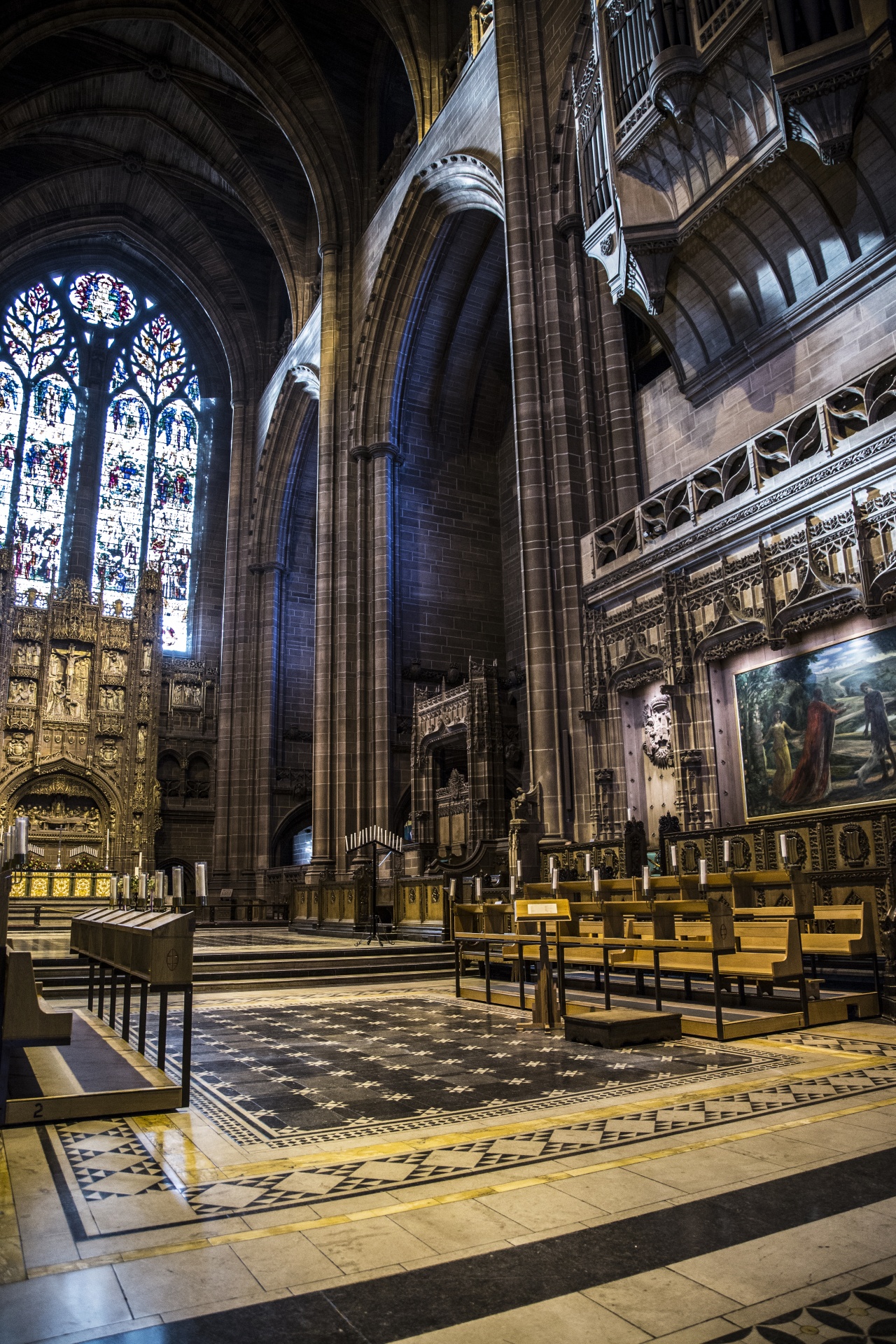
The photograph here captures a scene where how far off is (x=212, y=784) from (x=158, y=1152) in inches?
935

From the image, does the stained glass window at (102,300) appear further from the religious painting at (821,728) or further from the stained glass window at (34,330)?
the religious painting at (821,728)

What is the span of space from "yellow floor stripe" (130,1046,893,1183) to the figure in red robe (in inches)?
234

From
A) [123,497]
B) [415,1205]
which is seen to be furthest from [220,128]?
[415,1205]

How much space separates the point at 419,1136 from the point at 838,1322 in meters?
1.82

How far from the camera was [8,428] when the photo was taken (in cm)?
2694

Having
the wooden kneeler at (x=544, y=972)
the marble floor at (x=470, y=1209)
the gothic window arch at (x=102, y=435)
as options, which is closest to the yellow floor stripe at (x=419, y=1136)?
the marble floor at (x=470, y=1209)

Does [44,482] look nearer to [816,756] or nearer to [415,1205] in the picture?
[816,756]

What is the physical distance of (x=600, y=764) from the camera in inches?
523

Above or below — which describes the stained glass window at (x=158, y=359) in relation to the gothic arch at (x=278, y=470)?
above

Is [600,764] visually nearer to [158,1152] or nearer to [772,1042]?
[772,1042]

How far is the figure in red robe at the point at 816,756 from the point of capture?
33.3 feet

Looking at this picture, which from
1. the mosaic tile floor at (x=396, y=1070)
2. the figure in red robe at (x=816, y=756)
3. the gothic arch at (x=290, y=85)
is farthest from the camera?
the gothic arch at (x=290, y=85)

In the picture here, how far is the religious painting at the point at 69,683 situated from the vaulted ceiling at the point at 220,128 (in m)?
10.5

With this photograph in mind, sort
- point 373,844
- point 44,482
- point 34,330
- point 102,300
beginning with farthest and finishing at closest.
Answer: point 102,300, point 34,330, point 44,482, point 373,844
